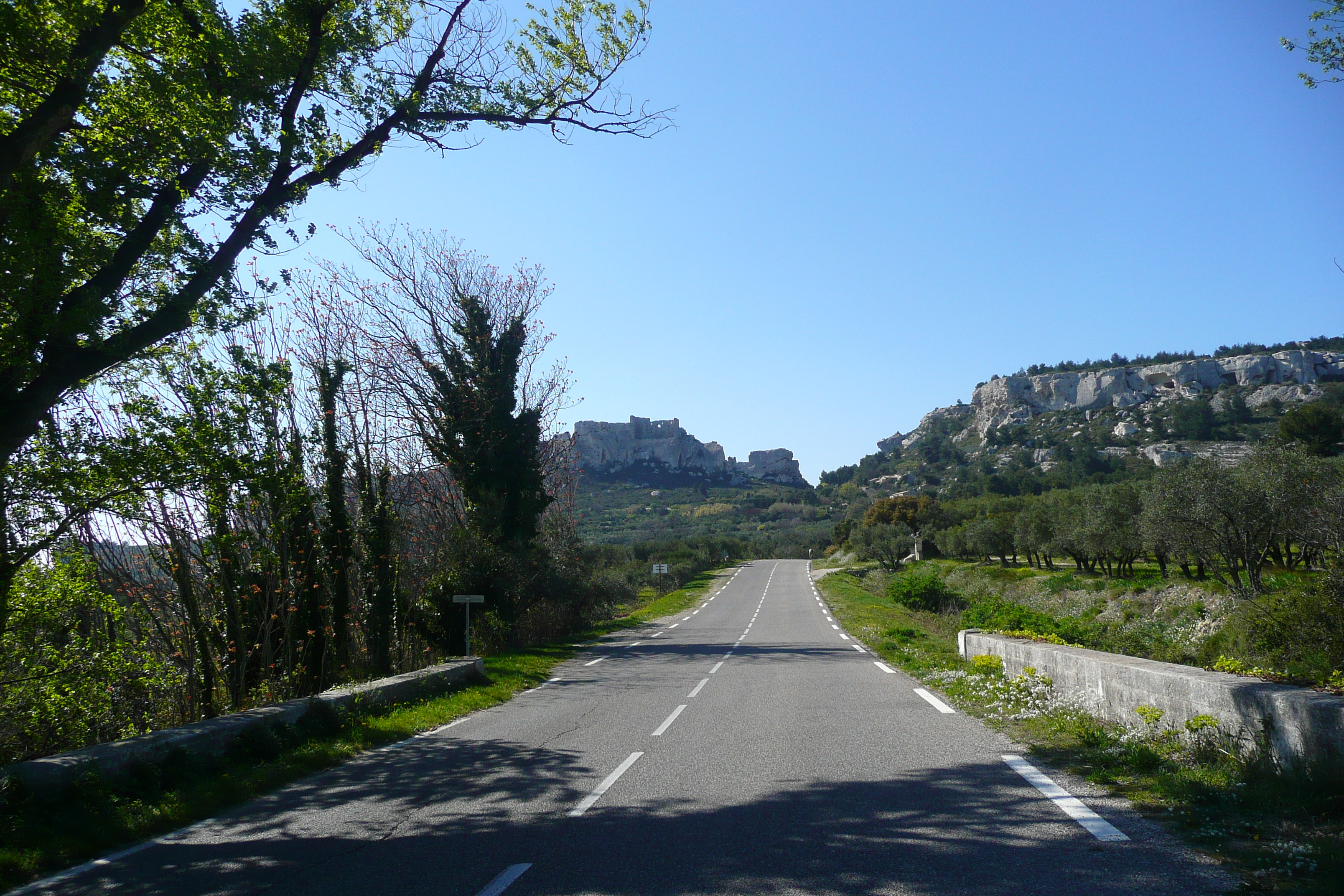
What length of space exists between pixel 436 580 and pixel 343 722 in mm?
9299

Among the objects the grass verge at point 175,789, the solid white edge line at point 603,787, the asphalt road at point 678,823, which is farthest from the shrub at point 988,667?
the grass verge at point 175,789

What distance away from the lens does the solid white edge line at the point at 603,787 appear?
18.7 feet

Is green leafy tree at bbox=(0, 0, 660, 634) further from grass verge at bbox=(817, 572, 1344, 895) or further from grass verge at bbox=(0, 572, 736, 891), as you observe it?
grass verge at bbox=(817, 572, 1344, 895)

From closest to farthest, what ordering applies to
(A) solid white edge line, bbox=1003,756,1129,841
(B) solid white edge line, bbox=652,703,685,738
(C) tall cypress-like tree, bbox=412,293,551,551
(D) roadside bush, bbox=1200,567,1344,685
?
(A) solid white edge line, bbox=1003,756,1129,841, (D) roadside bush, bbox=1200,567,1344,685, (B) solid white edge line, bbox=652,703,685,738, (C) tall cypress-like tree, bbox=412,293,551,551

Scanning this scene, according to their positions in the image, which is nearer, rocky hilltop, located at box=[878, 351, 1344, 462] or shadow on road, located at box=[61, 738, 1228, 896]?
shadow on road, located at box=[61, 738, 1228, 896]

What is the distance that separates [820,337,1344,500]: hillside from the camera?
98.3 m

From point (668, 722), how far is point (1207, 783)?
5.74 metres

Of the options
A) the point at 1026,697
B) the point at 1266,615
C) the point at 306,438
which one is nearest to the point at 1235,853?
the point at 1026,697

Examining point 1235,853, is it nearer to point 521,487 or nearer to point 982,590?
point 521,487

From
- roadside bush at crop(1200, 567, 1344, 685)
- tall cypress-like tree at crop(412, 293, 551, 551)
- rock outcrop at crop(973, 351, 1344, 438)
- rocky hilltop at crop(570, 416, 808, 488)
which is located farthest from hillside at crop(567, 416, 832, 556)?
roadside bush at crop(1200, 567, 1344, 685)

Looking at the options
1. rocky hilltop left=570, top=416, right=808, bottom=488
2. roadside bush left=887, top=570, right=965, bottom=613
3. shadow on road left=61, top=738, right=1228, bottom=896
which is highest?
rocky hilltop left=570, top=416, right=808, bottom=488

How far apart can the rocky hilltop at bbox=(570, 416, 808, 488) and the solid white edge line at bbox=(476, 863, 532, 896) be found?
11900 centimetres

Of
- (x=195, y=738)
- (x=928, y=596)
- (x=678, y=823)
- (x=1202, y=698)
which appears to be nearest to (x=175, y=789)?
(x=195, y=738)

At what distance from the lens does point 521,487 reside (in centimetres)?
2278
